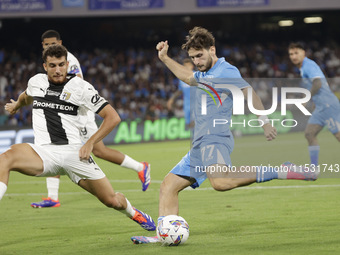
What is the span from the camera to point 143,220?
270 inches

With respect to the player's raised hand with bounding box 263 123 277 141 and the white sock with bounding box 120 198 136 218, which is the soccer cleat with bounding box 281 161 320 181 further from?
the white sock with bounding box 120 198 136 218

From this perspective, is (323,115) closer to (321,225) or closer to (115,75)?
(321,225)

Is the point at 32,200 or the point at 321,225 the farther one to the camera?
the point at 32,200

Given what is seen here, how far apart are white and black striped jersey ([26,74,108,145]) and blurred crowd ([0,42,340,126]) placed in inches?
682

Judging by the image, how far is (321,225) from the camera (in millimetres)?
7133

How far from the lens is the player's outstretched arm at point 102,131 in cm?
→ 622

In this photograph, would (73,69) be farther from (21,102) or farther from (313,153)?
(313,153)

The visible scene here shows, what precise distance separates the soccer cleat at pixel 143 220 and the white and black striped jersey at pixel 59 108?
1000 millimetres

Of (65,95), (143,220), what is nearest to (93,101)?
Result: (65,95)

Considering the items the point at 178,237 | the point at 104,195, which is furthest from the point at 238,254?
the point at 104,195

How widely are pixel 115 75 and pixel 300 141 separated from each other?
13.3 m

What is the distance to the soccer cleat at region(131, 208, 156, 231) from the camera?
22.4ft

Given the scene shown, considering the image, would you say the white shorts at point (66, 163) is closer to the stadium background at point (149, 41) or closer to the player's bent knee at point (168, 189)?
the player's bent knee at point (168, 189)

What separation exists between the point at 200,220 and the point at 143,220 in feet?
3.85
